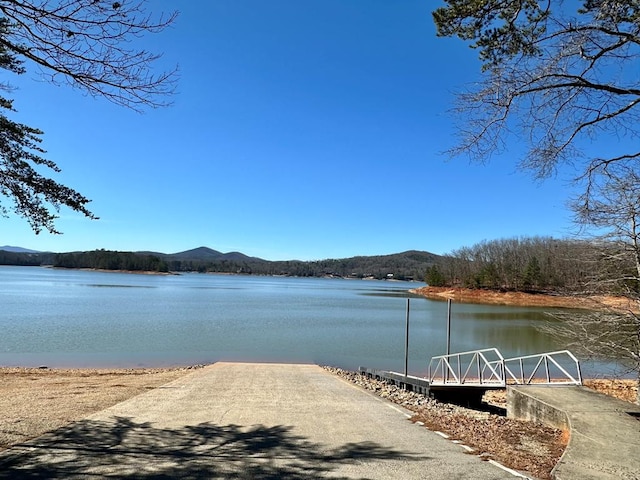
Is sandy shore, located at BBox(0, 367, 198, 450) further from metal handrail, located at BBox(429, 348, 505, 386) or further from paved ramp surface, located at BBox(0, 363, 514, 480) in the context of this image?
metal handrail, located at BBox(429, 348, 505, 386)

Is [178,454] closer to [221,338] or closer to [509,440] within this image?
[509,440]

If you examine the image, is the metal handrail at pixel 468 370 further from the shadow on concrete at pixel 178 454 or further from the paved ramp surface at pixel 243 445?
the shadow on concrete at pixel 178 454

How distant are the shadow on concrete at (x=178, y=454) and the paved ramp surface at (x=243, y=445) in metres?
0.01

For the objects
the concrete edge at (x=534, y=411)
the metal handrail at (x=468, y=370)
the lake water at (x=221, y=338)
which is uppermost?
the concrete edge at (x=534, y=411)

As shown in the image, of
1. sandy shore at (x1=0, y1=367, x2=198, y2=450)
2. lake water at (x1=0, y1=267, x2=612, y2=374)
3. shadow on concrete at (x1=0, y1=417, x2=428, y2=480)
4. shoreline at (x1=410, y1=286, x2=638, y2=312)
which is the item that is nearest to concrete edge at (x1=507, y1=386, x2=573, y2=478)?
shadow on concrete at (x1=0, y1=417, x2=428, y2=480)

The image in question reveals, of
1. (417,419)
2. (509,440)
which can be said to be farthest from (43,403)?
(509,440)

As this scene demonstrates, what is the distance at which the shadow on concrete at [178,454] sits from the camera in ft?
14.4

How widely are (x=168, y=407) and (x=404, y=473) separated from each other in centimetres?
483

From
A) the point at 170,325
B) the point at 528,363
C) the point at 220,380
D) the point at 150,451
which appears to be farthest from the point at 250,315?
the point at 150,451

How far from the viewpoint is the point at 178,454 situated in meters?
4.98

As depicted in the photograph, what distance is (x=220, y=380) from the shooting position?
481 inches

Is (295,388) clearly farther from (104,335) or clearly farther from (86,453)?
(104,335)

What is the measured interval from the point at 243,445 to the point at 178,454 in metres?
0.81

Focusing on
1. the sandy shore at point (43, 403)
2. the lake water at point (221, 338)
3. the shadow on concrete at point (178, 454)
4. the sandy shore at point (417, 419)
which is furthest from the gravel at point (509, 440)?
the lake water at point (221, 338)
